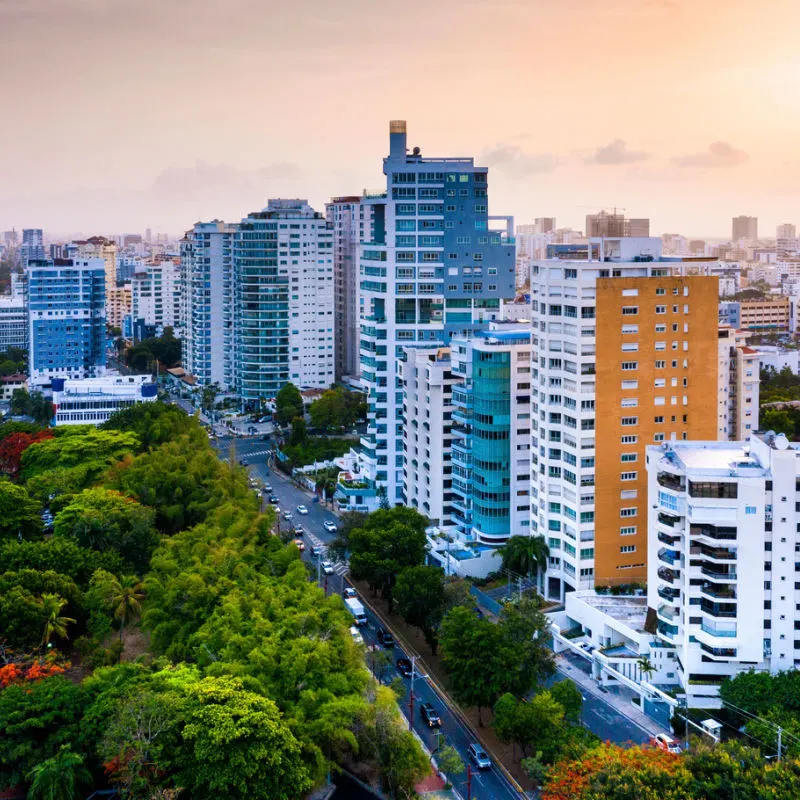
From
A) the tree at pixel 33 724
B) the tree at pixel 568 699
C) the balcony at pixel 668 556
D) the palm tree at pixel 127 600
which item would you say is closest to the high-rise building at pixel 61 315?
the palm tree at pixel 127 600

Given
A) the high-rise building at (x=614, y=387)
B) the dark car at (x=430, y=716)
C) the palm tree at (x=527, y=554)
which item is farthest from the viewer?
the palm tree at (x=527, y=554)

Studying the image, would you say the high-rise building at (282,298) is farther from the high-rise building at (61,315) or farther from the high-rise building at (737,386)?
the high-rise building at (737,386)

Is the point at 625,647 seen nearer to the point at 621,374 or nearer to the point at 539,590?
the point at 539,590

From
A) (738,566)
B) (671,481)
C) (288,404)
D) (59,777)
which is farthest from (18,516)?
(288,404)

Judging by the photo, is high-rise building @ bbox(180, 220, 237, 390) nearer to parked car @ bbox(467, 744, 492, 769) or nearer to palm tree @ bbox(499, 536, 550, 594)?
palm tree @ bbox(499, 536, 550, 594)

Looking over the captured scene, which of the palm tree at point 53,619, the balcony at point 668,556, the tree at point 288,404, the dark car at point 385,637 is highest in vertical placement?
the tree at point 288,404

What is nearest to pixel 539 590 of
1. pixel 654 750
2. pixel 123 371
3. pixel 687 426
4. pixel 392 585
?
pixel 392 585

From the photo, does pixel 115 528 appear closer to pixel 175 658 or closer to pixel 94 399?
pixel 175 658
